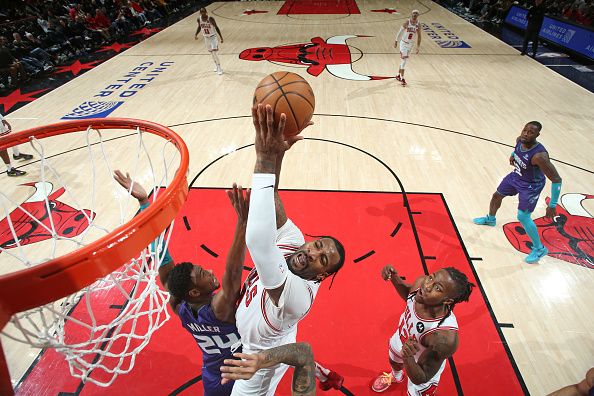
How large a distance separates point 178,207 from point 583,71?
11.3 m

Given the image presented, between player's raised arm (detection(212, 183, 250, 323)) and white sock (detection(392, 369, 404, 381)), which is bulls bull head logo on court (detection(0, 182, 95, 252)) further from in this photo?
white sock (detection(392, 369, 404, 381))

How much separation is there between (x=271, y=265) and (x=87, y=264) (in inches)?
28.4

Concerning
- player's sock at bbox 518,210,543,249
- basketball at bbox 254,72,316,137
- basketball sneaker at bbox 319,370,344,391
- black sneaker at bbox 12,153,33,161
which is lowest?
black sneaker at bbox 12,153,33,161

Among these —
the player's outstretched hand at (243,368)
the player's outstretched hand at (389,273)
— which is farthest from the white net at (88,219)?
the player's outstretched hand at (389,273)

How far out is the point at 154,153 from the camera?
593 centimetres

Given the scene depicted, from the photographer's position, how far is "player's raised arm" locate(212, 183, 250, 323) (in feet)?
5.22

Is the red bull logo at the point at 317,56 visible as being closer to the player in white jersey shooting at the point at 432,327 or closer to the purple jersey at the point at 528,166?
the purple jersey at the point at 528,166

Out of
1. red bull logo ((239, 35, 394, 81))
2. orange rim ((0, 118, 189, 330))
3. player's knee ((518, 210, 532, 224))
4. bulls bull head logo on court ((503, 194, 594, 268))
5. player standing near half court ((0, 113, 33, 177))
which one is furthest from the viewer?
red bull logo ((239, 35, 394, 81))

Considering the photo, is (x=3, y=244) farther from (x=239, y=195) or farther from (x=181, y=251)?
(x=239, y=195)

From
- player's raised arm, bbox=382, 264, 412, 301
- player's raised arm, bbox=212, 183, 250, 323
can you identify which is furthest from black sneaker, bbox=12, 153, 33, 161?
player's raised arm, bbox=382, 264, 412, 301

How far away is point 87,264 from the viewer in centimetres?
141

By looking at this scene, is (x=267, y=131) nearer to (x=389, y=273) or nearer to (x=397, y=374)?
(x=389, y=273)

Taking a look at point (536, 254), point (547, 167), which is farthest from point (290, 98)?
point (536, 254)

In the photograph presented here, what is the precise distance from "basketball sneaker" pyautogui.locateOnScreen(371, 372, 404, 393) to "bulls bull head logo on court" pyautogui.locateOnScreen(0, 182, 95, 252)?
135 inches
